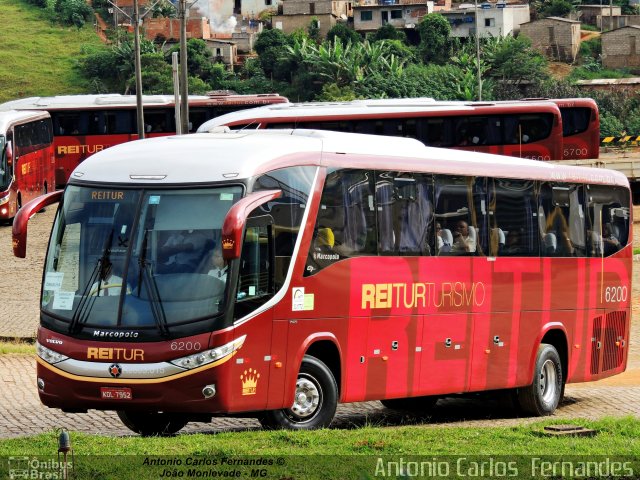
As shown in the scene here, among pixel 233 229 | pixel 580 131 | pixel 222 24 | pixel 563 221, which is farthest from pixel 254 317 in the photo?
pixel 222 24

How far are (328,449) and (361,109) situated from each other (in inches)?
1314

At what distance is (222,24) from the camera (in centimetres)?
11288

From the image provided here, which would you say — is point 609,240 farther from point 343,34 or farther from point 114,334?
point 343,34

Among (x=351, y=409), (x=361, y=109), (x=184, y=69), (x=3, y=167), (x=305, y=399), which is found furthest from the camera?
(x=361, y=109)

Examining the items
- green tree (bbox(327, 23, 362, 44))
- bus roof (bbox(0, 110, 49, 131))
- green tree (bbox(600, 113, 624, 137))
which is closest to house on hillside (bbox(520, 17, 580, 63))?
green tree (bbox(327, 23, 362, 44))

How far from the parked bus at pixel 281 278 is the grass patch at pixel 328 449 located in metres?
0.76

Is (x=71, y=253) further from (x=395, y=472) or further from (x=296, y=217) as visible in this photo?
(x=395, y=472)

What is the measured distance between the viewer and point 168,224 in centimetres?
1334

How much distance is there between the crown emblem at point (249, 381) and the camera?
44.0 ft

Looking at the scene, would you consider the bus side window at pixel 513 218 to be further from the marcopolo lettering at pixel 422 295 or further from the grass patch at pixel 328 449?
the grass patch at pixel 328 449

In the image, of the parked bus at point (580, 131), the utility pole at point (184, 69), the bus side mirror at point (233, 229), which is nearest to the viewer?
the bus side mirror at point (233, 229)

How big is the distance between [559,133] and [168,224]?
34550 millimetres

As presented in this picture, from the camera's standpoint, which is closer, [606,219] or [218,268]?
[218,268]

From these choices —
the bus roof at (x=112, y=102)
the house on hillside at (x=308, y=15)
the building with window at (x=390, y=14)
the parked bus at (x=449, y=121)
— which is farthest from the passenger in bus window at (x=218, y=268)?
the house on hillside at (x=308, y=15)
